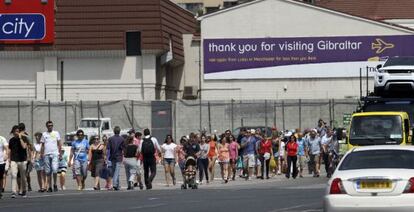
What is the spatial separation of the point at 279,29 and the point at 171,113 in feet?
37.8

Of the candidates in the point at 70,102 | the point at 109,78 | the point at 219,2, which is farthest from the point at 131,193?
the point at 219,2

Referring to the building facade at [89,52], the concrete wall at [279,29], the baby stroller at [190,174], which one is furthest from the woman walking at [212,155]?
the concrete wall at [279,29]

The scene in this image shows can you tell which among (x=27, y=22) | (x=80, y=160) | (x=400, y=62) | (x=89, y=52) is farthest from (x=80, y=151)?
(x=89, y=52)

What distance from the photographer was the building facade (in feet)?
197

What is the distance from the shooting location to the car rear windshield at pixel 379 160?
16.0 metres

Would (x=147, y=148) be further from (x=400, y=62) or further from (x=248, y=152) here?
(x=400, y=62)

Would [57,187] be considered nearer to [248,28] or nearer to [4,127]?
[4,127]

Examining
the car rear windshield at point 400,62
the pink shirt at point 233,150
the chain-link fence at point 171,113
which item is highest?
the car rear windshield at point 400,62

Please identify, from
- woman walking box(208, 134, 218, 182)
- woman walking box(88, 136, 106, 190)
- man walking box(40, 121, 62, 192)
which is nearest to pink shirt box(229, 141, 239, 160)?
woman walking box(208, 134, 218, 182)

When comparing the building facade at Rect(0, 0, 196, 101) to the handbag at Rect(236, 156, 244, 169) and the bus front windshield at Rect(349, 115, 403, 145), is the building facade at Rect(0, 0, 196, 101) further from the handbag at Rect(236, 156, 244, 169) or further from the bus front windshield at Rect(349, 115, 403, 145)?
the bus front windshield at Rect(349, 115, 403, 145)

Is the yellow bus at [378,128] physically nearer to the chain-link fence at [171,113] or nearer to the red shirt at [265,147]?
the red shirt at [265,147]

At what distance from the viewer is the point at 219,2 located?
101188mm

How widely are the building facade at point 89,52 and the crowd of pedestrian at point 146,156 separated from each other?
801 inches

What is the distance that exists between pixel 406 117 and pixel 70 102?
30.9 meters
